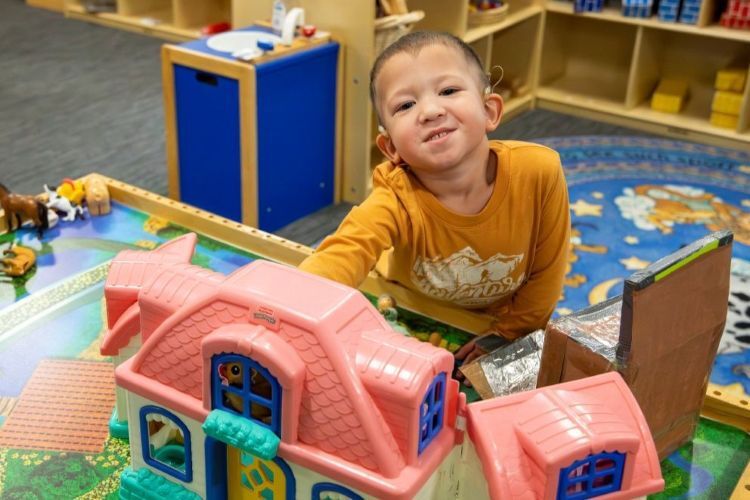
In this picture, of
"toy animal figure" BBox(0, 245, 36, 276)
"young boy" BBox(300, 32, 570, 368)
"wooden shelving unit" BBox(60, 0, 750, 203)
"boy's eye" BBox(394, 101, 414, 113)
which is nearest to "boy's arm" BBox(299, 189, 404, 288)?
"young boy" BBox(300, 32, 570, 368)

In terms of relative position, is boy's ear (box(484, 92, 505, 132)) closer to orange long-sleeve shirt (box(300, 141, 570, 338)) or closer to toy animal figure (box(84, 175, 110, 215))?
orange long-sleeve shirt (box(300, 141, 570, 338))

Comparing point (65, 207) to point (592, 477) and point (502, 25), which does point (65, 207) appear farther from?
point (502, 25)

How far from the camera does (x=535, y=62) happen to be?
333cm

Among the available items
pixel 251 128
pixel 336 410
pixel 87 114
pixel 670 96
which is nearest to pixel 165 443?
pixel 336 410

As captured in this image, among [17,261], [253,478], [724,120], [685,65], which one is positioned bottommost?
[724,120]

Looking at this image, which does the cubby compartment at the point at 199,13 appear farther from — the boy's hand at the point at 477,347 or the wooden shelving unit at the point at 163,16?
the boy's hand at the point at 477,347

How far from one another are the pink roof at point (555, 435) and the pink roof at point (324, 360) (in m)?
0.04

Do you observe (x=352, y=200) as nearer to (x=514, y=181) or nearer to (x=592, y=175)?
(x=592, y=175)

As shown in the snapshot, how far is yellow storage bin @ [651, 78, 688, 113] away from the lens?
3119 millimetres

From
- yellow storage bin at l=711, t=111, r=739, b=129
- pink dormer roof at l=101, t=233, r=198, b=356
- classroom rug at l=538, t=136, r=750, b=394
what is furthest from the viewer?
yellow storage bin at l=711, t=111, r=739, b=129

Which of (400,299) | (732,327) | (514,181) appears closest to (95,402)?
(400,299)

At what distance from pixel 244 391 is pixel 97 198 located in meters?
0.92

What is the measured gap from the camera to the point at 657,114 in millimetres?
3119

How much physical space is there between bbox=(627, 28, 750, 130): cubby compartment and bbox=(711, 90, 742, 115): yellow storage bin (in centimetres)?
8
